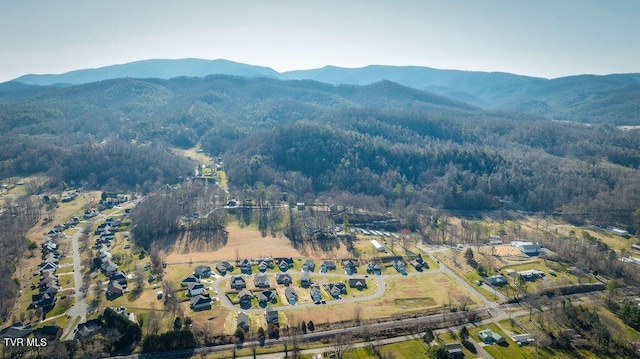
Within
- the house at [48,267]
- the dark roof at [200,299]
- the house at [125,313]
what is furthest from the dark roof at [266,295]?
the house at [48,267]

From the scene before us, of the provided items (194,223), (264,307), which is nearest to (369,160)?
(194,223)

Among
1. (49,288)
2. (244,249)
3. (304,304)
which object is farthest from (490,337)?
(49,288)

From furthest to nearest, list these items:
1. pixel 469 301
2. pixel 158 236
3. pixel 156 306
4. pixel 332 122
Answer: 1. pixel 332 122
2. pixel 158 236
3. pixel 469 301
4. pixel 156 306

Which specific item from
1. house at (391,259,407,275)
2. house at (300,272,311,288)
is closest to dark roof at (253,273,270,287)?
house at (300,272,311,288)

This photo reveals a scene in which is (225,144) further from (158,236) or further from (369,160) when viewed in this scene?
(158,236)

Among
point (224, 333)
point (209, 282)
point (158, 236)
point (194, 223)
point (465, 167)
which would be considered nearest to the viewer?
point (224, 333)

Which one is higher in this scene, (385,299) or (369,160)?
(369,160)

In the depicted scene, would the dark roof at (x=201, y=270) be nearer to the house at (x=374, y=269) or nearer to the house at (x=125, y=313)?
the house at (x=125, y=313)

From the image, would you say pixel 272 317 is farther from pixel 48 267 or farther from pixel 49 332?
pixel 48 267
